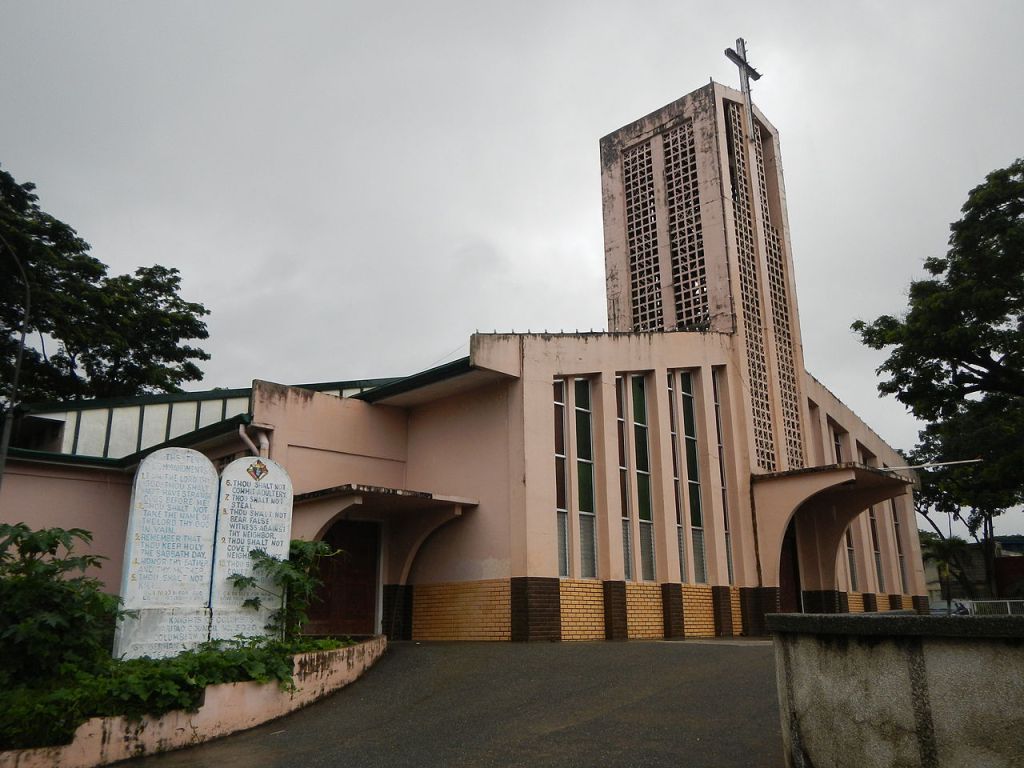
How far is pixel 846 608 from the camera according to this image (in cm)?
2184

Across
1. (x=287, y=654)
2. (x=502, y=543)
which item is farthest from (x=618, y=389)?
(x=287, y=654)

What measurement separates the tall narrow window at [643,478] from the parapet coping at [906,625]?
12.0 m

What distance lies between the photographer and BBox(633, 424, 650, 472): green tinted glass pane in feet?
59.6

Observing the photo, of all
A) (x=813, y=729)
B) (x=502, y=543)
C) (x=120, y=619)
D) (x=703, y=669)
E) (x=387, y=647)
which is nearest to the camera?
(x=813, y=729)

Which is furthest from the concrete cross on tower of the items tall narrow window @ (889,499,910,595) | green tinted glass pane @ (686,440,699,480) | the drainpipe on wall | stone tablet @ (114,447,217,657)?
stone tablet @ (114,447,217,657)

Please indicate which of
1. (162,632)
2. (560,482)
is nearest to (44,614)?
(162,632)

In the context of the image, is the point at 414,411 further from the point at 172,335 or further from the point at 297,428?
the point at 172,335

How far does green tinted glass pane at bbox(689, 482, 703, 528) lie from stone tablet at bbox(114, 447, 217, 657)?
1146cm

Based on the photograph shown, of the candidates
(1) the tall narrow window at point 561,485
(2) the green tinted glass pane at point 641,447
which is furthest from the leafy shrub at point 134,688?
(2) the green tinted glass pane at point 641,447

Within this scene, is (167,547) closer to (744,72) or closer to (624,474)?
(624,474)

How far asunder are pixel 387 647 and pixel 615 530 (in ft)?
17.6

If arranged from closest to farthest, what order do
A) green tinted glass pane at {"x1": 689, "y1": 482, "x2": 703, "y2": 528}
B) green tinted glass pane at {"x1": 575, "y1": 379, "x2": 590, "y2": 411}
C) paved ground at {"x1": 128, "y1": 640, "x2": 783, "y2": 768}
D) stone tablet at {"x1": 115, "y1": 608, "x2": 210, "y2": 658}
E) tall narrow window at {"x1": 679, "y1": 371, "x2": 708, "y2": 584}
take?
paved ground at {"x1": 128, "y1": 640, "x2": 783, "y2": 768} < stone tablet at {"x1": 115, "y1": 608, "x2": 210, "y2": 658} < green tinted glass pane at {"x1": 575, "y1": 379, "x2": 590, "y2": 411} < tall narrow window at {"x1": 679, "y1": 371, "x2": 708, "y2": 584} < green tinted glass pane at {"x1": 689, "y1": 482, "x2": 703, "y2": 528}

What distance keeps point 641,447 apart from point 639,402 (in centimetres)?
103

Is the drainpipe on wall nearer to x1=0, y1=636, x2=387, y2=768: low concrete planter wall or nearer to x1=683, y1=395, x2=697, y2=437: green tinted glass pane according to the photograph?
x1=0, y1=636, x2=387, y2=768: low concrete planter wall
